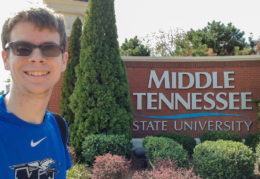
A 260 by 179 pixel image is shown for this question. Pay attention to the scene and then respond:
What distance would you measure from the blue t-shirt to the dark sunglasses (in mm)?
297

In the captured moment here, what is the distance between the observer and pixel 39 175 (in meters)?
1.37

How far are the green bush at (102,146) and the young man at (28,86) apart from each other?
16.5ft

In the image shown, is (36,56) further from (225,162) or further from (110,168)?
(225,162)

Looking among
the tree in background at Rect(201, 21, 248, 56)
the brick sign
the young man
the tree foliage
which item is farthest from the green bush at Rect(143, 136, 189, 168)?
the tree in background at Rect(201, 21, 248, 56)

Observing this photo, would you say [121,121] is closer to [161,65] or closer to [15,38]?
[161,65]

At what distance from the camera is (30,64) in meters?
1.33

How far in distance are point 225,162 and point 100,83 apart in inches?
153

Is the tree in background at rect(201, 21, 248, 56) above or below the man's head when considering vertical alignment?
above

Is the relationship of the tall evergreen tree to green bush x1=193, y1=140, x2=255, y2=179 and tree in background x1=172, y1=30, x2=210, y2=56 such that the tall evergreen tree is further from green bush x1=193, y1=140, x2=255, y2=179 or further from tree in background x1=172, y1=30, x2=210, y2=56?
tree in background x1=172, y1=30, x2=210, y2=56

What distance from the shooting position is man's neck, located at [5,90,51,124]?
137 cm

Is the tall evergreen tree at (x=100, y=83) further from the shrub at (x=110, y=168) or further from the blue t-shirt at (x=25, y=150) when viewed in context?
the blue t-shirt at (x=25, y=150)

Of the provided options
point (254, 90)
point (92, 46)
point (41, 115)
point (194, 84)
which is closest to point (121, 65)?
point (92, 46)

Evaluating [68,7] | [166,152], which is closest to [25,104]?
[166,152]

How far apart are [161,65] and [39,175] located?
28.1 feet
